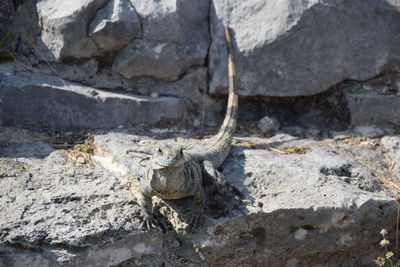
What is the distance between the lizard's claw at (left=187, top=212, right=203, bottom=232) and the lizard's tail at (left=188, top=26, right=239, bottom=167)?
1.89 ft

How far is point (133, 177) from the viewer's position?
3.77m

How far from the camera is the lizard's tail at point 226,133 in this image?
13.1 ft

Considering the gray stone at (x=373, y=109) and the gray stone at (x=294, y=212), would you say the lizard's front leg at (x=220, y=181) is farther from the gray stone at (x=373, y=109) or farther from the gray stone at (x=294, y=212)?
the gray stone at (x=373, y=109)

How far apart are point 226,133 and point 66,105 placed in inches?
61.7

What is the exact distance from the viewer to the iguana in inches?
119

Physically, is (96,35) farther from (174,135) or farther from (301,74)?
(301,74)

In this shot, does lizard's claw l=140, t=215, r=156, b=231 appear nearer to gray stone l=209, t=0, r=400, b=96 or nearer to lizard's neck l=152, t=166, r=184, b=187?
lizard's neck l=152, t=166, r=184, b=187

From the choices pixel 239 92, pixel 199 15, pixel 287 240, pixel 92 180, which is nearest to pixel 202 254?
pixel 287 240

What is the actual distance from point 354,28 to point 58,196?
3424mm

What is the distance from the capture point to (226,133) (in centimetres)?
444

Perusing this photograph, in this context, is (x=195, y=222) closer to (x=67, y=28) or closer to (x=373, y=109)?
(x=67, y=28)

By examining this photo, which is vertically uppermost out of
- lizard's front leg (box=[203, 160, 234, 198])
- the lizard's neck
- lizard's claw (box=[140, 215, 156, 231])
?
the lizard's neck

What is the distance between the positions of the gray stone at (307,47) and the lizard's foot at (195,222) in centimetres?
196

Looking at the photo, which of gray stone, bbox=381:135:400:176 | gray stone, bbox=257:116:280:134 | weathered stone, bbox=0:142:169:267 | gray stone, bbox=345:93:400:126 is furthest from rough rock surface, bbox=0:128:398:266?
gray stone, bbox=345:93:400:126
